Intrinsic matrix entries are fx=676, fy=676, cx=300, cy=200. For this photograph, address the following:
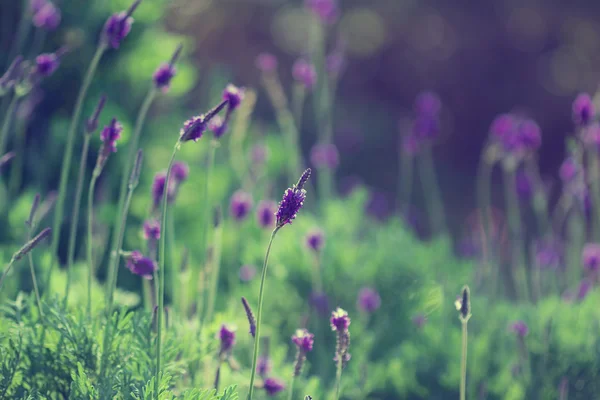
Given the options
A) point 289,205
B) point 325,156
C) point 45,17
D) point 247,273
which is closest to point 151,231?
point 289,205

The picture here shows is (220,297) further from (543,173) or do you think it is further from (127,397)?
(543,173)

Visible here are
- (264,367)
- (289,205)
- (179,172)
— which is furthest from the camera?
(179,172)

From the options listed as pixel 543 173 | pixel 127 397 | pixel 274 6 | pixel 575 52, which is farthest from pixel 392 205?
pixel 127 397

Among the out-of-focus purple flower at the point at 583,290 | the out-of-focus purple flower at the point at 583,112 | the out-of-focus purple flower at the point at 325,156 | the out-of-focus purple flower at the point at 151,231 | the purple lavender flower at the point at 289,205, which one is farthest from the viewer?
the out-of-focus purple flower at the point at 325,156

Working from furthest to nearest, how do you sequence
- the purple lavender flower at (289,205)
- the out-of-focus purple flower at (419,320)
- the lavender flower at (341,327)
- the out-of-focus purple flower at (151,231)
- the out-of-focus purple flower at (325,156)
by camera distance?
the out-of-focus purple flower at (325,156) < the out-of-focus purple flower at (419,320) < the out-of-focus purple flower at (151,231) < the lavender flower at (341,327) < the purple lavender flower at (289,205)

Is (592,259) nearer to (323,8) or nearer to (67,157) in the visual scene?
(323,8)

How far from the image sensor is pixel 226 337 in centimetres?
153

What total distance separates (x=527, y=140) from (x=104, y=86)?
2.10 metres

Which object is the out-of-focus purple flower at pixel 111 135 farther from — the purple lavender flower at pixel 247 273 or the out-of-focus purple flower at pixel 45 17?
the purple lavender flower at pixel 247 273

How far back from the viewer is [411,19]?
8.56 m

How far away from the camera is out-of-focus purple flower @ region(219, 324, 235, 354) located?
4.97 ft

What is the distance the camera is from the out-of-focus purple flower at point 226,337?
1.52 m

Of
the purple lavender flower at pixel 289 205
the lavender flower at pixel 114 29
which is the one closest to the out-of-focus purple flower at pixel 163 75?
the lavender flower at pixel 114 29

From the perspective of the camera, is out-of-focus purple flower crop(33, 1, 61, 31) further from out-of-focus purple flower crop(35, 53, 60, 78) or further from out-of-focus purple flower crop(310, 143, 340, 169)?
out-of-focus purple flower crop(310, 143, 340, 169)
